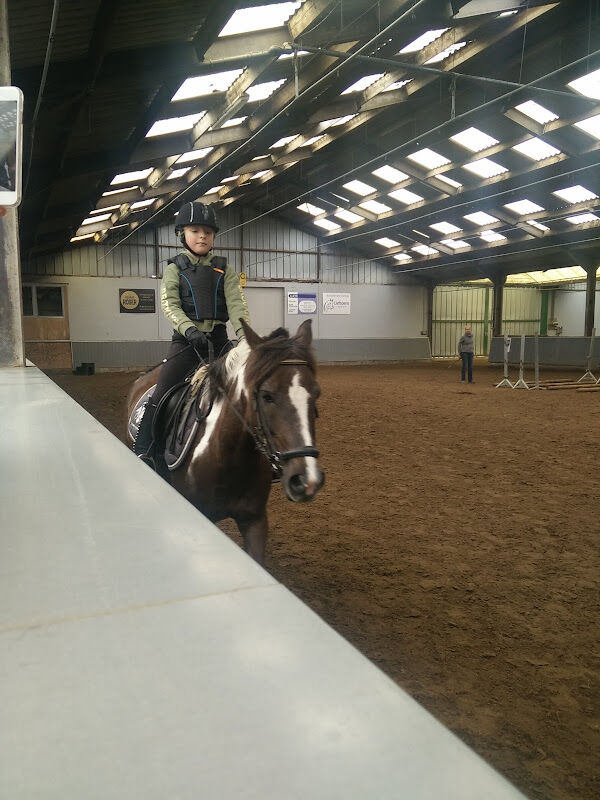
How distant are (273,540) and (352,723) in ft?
12.2

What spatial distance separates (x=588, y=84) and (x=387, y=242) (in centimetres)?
1430

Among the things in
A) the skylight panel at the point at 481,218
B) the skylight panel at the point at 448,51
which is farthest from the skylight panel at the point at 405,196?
the skylight panel at the point at 448,51

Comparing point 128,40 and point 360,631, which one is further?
point 128,40

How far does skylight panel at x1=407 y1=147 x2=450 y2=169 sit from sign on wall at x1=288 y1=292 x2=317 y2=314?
972cm

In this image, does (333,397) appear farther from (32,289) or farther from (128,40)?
(32,289)

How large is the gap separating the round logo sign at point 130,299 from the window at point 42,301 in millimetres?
2418

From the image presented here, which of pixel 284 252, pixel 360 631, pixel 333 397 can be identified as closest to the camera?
pixel 360 631

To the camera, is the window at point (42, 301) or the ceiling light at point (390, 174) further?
the window at point (42, 301)

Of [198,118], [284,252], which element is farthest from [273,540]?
[284,252]

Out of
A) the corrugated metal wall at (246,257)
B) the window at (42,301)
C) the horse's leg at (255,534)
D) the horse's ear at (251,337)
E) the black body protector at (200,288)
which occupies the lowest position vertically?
the horse's leg at (255,534)

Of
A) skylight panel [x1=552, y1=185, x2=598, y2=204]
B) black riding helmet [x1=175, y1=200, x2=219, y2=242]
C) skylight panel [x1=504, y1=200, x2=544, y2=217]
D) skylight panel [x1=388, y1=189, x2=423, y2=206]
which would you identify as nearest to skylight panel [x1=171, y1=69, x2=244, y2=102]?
black riding helmet [x1=175, y1=200, x2=219, y2=242]

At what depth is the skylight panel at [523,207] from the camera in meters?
17.9

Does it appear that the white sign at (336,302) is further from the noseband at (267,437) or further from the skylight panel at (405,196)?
the noseband at (267,437)

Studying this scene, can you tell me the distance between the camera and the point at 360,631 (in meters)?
2.75
